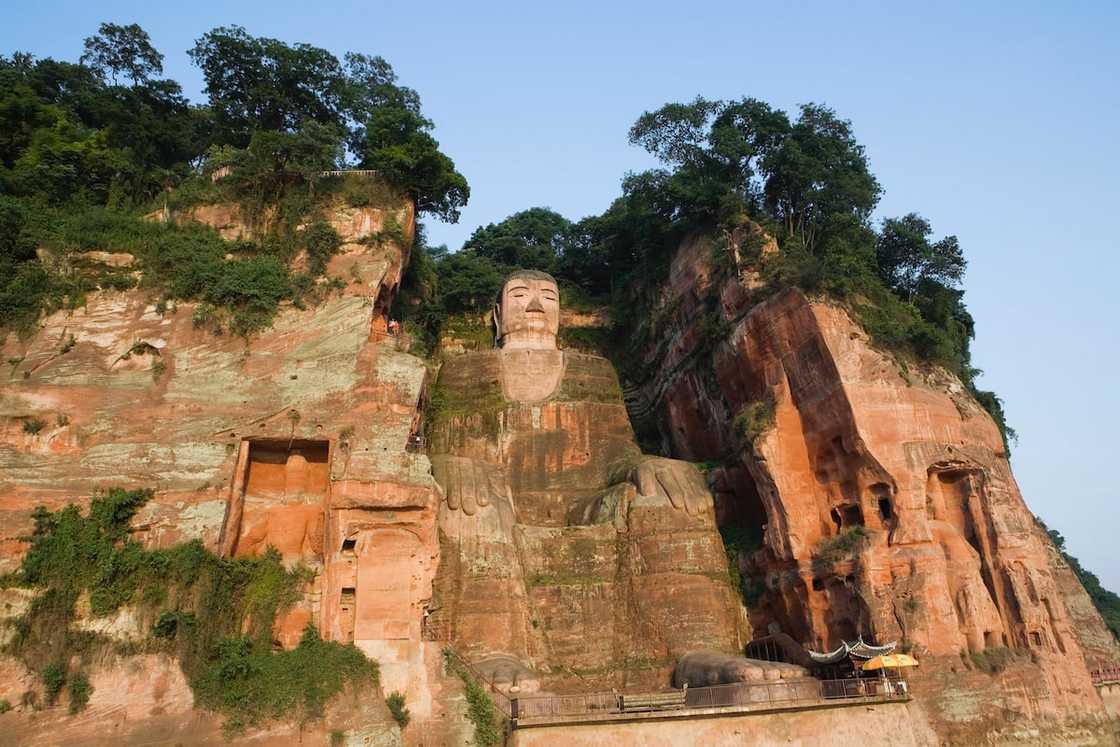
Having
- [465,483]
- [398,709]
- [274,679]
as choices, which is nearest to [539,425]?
[465,483]

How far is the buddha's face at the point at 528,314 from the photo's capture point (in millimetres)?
25109

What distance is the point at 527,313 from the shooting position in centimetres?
2530

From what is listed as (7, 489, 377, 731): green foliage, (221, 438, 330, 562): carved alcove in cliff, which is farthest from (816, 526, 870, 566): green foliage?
(221, 438, 330, 562): carved alcove in cliff

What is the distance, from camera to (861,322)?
19.9m

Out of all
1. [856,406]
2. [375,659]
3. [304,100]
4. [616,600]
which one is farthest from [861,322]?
[304,100]

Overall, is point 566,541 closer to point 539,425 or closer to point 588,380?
point 539,425

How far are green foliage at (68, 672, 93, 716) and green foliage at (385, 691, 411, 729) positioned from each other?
4302mm

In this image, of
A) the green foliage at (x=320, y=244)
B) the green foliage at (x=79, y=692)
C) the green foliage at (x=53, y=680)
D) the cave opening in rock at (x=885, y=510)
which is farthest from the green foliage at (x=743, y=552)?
the green foliage at (x=53, y=680)

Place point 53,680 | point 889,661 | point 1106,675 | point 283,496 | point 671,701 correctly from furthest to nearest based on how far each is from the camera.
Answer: point 1106,675, point 283,496, point 889,661, point 671,701, point 53,680

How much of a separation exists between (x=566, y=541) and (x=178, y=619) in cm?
845

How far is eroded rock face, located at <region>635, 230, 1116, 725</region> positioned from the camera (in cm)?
1717

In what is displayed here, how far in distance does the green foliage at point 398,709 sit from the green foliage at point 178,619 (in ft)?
1.54

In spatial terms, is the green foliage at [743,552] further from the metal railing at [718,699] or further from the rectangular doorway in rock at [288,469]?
the rectangular doorway in rock at [288,469]

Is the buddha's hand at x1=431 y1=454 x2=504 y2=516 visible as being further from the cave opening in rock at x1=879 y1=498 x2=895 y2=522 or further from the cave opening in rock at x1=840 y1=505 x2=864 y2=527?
the cave opening in rock at x1=879 y1=498 x2=895 y2=522
